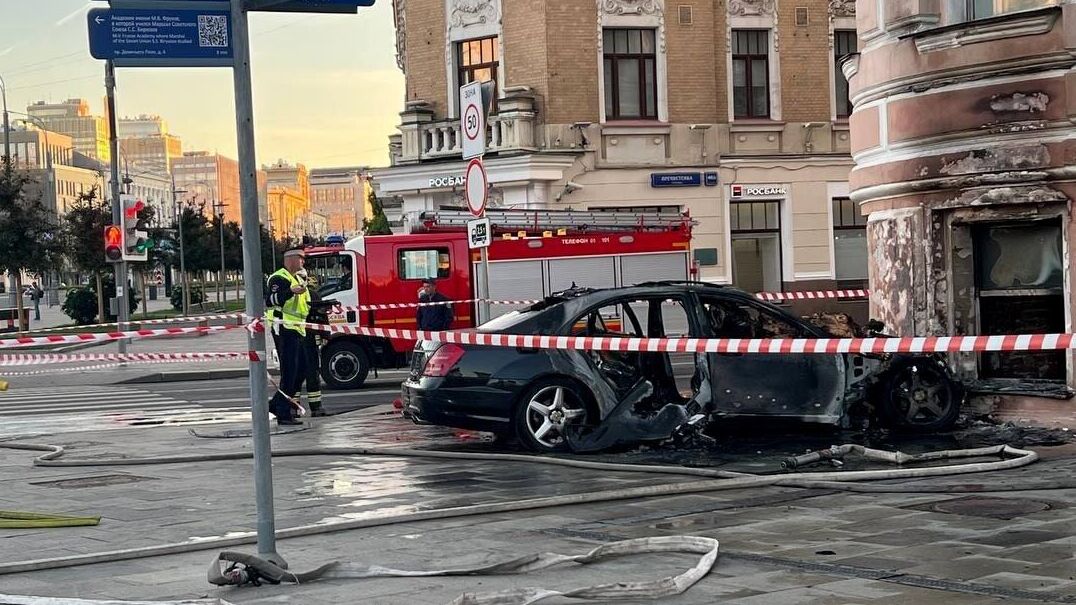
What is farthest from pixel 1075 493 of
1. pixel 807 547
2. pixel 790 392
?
pixel 790 392

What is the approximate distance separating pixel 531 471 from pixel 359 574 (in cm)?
438

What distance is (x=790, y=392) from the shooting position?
40.9ft

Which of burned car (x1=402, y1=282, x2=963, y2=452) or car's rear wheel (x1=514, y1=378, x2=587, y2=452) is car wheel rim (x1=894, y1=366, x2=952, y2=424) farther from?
car's rear wheel (x1=514, y1=378, x2=587, y2=452)

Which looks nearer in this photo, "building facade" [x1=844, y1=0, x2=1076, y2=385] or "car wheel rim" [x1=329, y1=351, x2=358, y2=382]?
"building facade" [x1=844, y1=0, x2=1076, y2=385]

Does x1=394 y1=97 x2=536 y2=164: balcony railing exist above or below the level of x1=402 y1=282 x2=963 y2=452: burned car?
above

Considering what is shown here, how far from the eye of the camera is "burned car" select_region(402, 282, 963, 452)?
40.8 ft

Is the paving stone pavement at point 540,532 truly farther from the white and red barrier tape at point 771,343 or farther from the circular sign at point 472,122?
the circular sign at point 472,122

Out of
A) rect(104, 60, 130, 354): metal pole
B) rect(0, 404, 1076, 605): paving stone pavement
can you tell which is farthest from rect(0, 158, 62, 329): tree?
rect(0, 404, 1076, 605): paving stone pavement

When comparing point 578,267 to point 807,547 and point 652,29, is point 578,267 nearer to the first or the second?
point 652,29

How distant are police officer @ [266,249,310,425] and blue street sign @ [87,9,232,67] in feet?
30.8

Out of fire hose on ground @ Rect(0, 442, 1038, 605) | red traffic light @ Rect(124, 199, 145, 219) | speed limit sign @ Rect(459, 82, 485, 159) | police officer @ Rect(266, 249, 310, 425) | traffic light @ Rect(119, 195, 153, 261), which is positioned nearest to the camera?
fire hose on ground @ Rect(0, 442, 1038, 605)

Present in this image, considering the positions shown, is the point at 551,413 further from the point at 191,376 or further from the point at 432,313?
the point at 191,376

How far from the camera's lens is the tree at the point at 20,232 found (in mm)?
49562

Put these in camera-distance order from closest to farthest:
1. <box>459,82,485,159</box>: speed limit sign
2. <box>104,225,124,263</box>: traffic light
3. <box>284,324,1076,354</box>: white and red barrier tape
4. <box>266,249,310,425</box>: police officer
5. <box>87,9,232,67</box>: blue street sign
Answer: <box>87,9,232,67</box>: blue street sign, <box>284,324,1076,354</box>: white and red barrier tape, <box>266,249,310,425</box>: police officer, <box>459,82,485,159</box>: speed limit sign, <box>104,225,124,263</box>: traffic light
